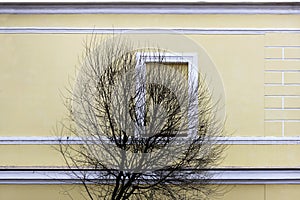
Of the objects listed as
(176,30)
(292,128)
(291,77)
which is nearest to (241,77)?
(291,77)

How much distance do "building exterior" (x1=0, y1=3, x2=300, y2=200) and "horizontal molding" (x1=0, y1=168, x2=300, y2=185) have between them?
18mm

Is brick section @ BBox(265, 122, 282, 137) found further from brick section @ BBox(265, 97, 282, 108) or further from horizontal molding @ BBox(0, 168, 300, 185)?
horizontal molding @ BBox(0, 168, 300, 185)

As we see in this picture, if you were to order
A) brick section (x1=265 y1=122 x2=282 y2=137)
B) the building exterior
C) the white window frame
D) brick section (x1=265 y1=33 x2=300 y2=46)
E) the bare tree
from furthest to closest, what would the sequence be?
brick section (x1=265 y1=33 x2=300 y2=46) < brick section (x1=265 y1=122 x2=282 y2=137) < the building exterior < the white window frame < the bare tree

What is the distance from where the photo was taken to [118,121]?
9453mm

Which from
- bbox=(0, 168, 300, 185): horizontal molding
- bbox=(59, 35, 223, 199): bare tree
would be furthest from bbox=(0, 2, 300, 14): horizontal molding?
bbox=(0, 168, 300, 185): horizontal molding

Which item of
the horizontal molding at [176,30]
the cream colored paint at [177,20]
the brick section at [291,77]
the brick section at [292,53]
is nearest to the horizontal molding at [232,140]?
the brick section at [291,77]

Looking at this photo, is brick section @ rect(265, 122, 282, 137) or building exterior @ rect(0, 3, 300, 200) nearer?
building exterior @ rect(0, 3, 300, 200)

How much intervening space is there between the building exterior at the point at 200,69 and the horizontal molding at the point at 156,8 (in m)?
0.02

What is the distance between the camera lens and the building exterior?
34.8 feet

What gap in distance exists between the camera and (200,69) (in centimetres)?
1076

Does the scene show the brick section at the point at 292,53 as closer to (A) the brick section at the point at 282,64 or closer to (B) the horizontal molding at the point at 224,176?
(A) the brick section at the point at 282,64

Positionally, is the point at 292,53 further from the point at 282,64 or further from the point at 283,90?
the point at 283,90

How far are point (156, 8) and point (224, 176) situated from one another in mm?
3339

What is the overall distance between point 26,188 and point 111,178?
5.88 feet
